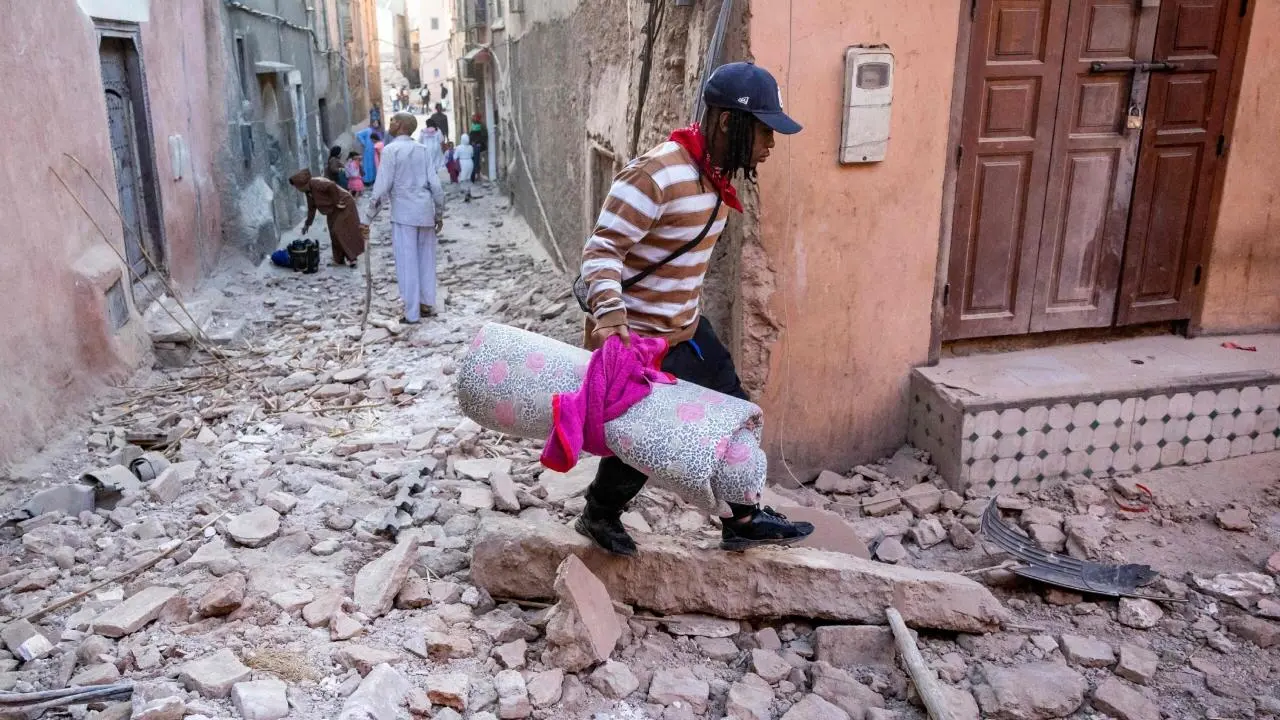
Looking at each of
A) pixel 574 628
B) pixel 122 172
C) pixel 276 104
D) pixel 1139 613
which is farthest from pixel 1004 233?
pixel 276 104

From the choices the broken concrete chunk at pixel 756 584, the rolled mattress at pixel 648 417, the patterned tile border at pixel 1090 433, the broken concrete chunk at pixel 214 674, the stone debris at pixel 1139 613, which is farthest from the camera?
the patterned tile border at pixel 1090 433

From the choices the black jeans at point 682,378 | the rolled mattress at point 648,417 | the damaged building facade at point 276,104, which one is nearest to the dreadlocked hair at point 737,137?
the black jeans at point 682,378

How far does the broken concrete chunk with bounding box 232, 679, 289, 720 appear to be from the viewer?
2.63 metres

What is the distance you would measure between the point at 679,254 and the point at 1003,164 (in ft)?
8.34

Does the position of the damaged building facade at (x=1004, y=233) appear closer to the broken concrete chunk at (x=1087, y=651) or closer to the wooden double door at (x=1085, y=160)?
the wooden double door at (x=1085, y=160)

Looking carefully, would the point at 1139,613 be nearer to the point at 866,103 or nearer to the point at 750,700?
the point at 750,700

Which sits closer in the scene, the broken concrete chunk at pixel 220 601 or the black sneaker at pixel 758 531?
the broken concrete chunk at pixel 220 601

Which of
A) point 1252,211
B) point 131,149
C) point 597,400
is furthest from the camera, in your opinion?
point 131,149

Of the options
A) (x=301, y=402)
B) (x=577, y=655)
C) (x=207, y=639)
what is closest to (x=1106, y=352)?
(x=577, y=655)

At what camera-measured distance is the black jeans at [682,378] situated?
10.7ft

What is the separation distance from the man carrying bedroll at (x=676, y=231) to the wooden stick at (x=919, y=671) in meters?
0.50

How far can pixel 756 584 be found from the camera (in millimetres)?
3432

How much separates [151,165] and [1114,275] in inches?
297

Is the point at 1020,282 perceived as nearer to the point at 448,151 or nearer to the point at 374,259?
the point at 374,259
